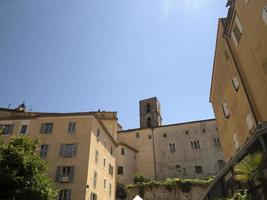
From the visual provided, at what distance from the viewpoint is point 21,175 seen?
18422 millimetres

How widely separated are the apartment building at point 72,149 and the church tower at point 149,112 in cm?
3332

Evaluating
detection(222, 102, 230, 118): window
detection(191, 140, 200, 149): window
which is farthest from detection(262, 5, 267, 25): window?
detection(191, 140, 200, 149): window

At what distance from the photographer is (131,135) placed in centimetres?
5347

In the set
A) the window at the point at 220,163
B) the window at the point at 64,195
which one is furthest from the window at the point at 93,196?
the window at the point at 220,163

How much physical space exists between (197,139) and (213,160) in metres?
4.99

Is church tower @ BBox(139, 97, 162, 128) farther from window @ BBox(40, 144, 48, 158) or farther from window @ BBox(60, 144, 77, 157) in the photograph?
window @ BBox(40, 144, 48, 158)

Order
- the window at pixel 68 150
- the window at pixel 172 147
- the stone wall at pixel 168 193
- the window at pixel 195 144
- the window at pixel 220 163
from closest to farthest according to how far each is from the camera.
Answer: the window at pixel 68 150 → the stone wall at pixel 168 193 → the window at pixel 220 163 → the window at pixel 195 144 → the window at pixel 172 147

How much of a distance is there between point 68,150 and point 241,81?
63.8ft

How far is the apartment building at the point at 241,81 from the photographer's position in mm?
11883

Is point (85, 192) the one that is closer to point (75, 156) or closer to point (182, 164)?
point (75, 156)

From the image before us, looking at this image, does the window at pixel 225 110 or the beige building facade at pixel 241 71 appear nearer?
the beige building facade at pixel 241 71

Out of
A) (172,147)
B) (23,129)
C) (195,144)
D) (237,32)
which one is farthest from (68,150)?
(195,144)

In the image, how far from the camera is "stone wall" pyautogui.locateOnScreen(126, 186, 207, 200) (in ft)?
124

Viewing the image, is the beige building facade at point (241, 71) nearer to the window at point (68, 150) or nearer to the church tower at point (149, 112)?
the window at point (68, 150)
